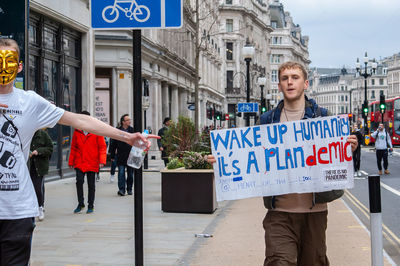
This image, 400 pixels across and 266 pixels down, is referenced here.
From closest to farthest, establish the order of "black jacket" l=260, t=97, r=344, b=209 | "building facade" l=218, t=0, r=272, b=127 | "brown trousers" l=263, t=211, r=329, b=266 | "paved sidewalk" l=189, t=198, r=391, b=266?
1. "brown trousers" l=263, t=211, r=329, b=266
2. "black jacket" l=260, t=97, r=344, b=209
3. "paved sidewalk" l=189, t=198, r=391, b=266
4. "building facade" l=218, t=0, r=272, b=127

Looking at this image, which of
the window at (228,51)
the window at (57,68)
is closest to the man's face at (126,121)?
the window at (57,68)

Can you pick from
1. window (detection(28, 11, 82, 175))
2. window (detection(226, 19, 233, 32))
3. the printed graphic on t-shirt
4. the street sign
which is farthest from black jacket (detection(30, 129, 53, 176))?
window (detection(226, 19, 233, 32))

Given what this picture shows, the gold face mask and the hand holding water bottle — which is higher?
the gold face mask

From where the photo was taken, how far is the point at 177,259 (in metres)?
7.30

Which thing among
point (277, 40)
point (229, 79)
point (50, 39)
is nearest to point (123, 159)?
point (50, 39)

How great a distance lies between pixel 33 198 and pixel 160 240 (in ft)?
16.6

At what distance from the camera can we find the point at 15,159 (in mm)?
3682

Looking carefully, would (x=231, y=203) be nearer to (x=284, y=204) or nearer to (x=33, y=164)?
(x=33, y=164)

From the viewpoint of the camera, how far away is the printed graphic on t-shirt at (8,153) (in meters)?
3.63

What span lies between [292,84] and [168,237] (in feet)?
16.0

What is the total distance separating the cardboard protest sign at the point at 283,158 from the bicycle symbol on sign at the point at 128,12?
4.19 ft

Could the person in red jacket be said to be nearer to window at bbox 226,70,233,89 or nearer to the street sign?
the street sign

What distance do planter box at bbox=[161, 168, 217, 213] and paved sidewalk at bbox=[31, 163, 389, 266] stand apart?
243 millimetres

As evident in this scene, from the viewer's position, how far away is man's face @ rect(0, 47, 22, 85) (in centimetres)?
373
